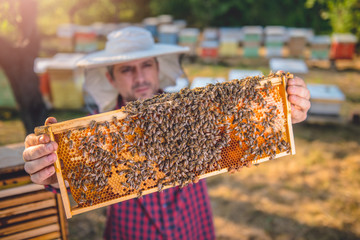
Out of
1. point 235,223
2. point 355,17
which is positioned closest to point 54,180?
point 235,223

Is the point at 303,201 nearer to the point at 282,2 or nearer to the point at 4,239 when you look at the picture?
the point at 4,239

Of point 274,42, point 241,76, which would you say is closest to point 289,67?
point 241,76

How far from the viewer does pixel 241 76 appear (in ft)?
23.6

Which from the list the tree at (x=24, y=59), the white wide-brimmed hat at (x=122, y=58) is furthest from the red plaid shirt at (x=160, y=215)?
the tree at (x=24, y=59)

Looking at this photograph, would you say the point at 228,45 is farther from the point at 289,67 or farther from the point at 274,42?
the point at 289,67

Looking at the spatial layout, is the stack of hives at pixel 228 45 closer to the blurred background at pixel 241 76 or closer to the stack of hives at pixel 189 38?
the blurred background at pixel 241 76

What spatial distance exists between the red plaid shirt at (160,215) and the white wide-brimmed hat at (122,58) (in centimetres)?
124

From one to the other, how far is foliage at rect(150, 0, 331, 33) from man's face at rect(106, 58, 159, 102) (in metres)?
18.7

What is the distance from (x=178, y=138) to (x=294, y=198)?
14.7 feet

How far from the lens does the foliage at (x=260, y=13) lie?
19438mm

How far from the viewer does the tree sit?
17.2 feet

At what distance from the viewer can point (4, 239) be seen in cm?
210

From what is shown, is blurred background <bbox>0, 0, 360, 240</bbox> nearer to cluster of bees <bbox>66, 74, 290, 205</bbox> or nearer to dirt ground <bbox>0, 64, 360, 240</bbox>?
dirt ground <bbox>0, 64, 360, 240</bbox>

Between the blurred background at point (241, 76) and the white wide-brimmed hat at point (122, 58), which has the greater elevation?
the white wide-brimmed hat at point (122, 58)
